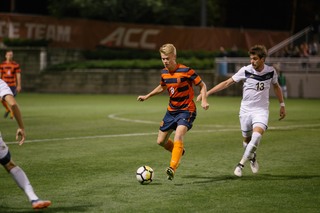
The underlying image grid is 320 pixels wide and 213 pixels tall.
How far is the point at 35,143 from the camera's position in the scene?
14.2m

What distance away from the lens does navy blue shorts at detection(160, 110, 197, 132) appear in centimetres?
977

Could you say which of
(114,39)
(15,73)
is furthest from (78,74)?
(15,73)

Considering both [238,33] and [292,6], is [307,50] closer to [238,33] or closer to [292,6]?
[238,33]

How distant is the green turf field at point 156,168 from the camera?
7871 millimetres

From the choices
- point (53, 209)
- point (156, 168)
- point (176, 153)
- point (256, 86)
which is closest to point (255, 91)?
point (256, 86)

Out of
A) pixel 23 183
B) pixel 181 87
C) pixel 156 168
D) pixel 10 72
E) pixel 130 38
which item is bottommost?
pixel 130 38

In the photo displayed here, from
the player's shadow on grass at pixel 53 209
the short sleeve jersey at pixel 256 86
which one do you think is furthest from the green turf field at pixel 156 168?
the short sleeve jersey at pixel 256 86

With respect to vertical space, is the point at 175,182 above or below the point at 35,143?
above

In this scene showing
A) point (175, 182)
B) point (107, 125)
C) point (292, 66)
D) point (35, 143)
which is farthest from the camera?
point (292, 66)

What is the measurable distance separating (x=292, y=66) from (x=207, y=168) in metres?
22.7

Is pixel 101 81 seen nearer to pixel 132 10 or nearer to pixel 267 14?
pixel 132 10

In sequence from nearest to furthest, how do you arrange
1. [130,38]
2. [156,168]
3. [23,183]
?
1. [23,183]
2. [156,168]
3. [130,38]

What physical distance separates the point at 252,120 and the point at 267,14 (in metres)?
36.9

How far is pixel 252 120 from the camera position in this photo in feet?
33.3
